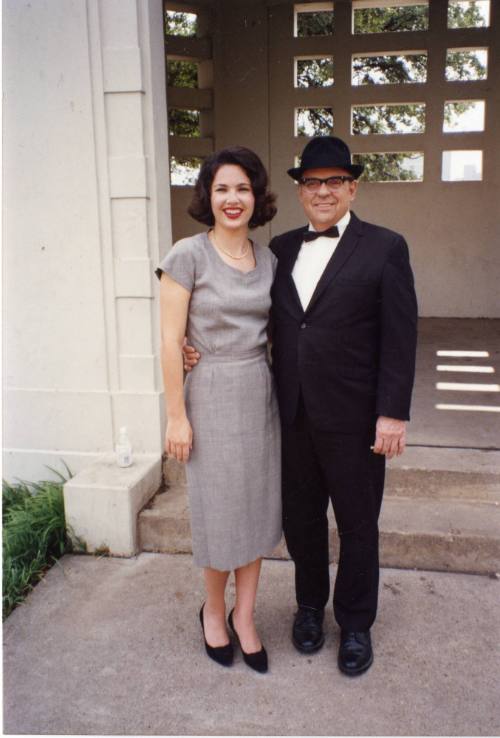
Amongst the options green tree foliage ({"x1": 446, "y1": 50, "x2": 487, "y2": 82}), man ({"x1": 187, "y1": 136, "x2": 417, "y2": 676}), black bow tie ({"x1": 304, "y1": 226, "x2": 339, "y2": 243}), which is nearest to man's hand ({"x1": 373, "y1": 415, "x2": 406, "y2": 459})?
man ({"x1": 187, "y1": 136, "x2": 417, "y2": 676})

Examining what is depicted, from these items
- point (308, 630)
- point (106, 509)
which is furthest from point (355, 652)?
point (106, 509)

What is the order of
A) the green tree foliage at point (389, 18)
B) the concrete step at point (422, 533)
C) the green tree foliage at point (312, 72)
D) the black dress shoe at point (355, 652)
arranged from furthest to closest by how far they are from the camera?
1. the green tree foliage at point (389, 18)
2. the green tree foliage at point (312, 72)
3. the concrete step at point (422, 533)
4. the black dress shoe at point (355, 652)

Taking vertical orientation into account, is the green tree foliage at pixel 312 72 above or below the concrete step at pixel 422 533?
above

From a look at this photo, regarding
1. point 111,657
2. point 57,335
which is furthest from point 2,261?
point 111,657

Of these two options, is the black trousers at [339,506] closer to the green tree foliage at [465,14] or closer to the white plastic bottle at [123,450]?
the white plastic bottle at [123,450]

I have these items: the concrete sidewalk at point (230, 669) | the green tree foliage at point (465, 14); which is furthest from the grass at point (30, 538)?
the green tree foliage at point (465, 14)

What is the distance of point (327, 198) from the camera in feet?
7.41

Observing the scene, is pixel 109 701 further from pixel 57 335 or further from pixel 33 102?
pixel 33 102

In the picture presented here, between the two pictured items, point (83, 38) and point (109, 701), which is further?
point (83, 38)

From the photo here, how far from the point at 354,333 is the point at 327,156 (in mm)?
611

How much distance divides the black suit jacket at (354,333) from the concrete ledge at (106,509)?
1.37 meters

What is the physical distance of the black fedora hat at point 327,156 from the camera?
7.20 ft

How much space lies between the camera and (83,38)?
339 cm

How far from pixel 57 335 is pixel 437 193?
5389 mm
